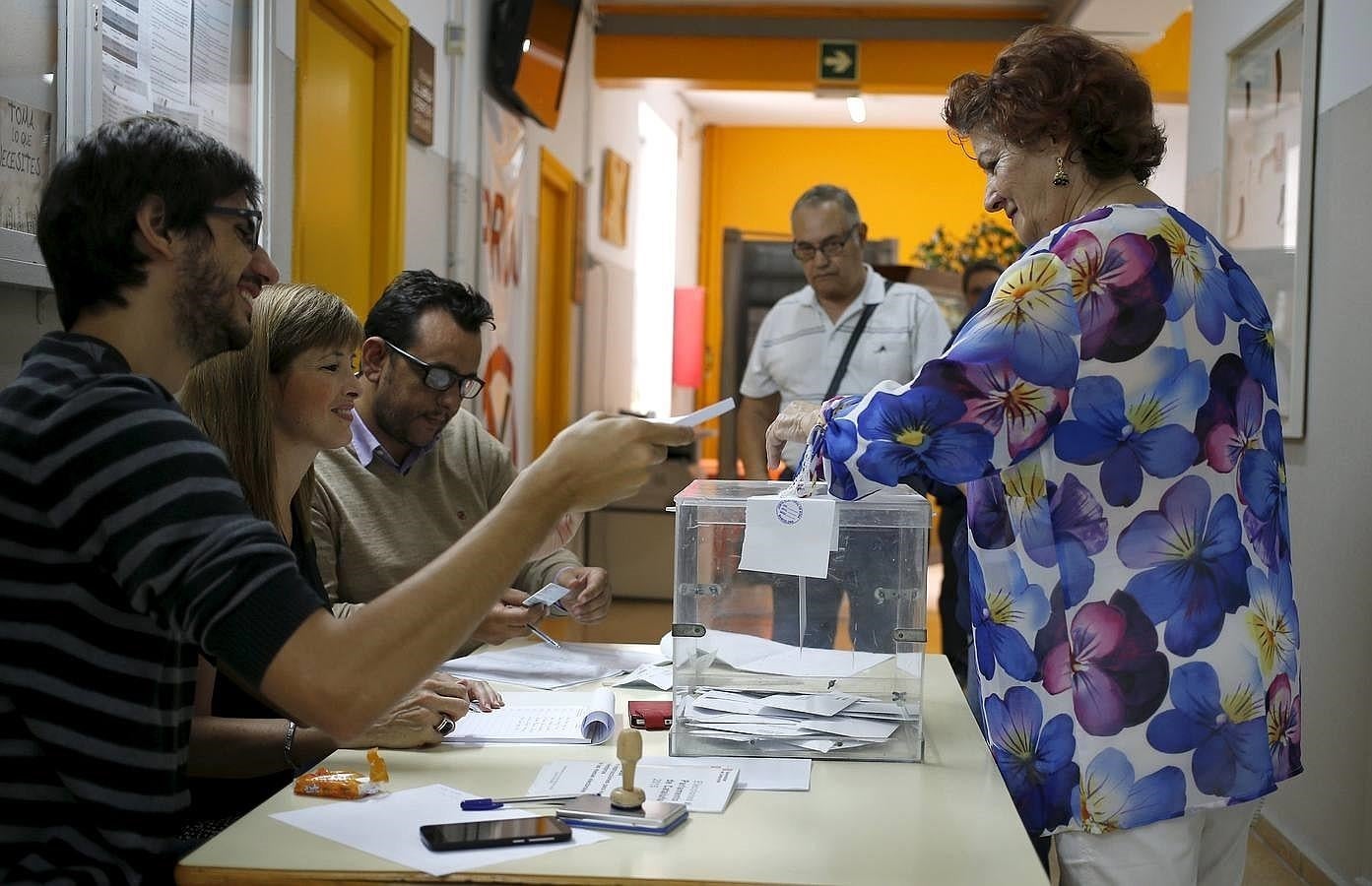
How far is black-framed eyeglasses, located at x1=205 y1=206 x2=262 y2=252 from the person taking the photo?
4.27ft

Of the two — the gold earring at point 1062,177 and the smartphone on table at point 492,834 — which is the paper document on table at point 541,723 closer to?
the smartphone on table at point 492,834

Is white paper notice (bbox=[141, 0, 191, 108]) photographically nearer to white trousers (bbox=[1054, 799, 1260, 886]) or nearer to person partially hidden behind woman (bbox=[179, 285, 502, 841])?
person partially hidden behind woman (bbox=[179, 285, 502, 841])

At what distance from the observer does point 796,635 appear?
69.4 inches

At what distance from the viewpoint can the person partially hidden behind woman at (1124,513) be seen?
1.47 meters

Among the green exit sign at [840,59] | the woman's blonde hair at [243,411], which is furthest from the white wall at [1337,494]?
the green exit sign at [840,59]

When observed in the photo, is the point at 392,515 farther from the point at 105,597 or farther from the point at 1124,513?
the point at 1124,513

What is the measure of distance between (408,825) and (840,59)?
21.0 ft

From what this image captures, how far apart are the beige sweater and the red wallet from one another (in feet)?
1.83

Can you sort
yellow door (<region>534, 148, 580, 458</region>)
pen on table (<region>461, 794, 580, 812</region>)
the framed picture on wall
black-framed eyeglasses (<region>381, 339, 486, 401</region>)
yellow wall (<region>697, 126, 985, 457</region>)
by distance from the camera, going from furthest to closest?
yellow wall (<region>697, 126, 985, 457</region>)
yellow door (<region>534, 148, 580, 458</region>)
the framed picture on wall
black-framed eyeglasses (<region>381, 339, 486, 401</region>)
pen on table (<region>461, 794, 580, 812</region>)

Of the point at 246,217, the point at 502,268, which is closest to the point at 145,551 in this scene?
the point at 246,217

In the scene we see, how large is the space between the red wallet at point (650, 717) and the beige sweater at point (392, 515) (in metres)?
0.56

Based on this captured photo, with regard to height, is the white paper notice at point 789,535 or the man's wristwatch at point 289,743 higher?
the white paper notice at point 789,535

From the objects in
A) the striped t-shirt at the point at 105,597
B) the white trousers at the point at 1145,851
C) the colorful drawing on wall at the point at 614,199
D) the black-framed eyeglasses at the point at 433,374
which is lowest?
the white trousers at the point at 1145,851

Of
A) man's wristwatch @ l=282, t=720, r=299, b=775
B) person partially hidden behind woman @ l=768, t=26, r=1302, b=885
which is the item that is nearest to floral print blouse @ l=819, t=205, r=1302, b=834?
person partially hidden behind woman @ l=768, t=26, r=1302, b=885
